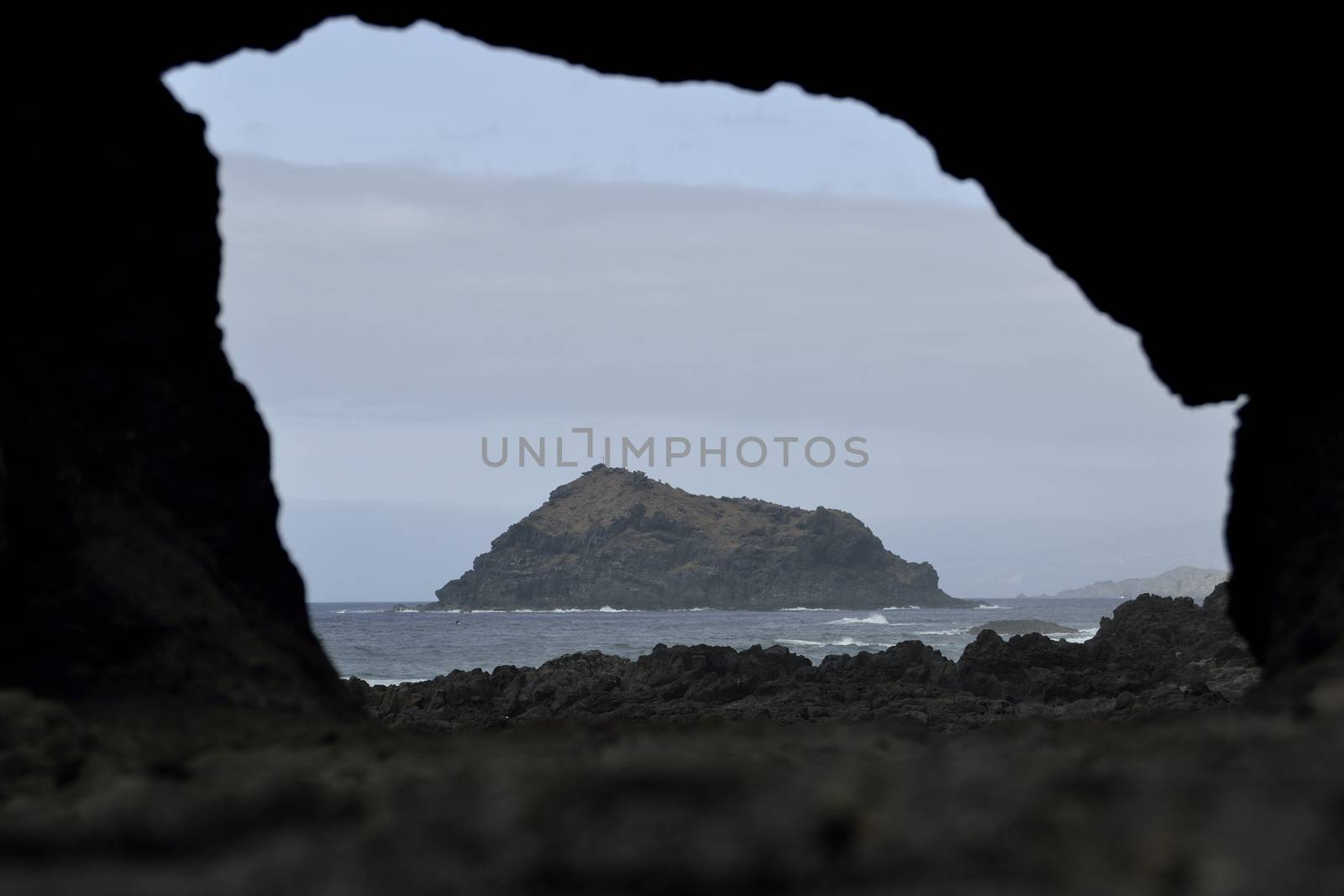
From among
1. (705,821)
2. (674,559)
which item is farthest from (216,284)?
(674,559)

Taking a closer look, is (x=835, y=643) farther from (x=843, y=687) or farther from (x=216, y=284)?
(x=216, y=284)

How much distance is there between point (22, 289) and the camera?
8781 mm

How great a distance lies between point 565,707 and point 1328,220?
57.7 feet

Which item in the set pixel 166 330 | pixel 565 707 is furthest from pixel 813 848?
pixel 565 707

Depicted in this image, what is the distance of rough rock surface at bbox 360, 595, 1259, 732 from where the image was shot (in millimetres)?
21250

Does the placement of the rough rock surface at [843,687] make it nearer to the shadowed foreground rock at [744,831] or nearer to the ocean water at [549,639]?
the shadowed foreground rock at [744,831]

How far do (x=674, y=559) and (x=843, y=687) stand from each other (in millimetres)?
144494

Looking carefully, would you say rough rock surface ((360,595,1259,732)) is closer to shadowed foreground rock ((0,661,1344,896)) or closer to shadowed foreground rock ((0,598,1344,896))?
shadowed foreground rock ((0,598,1344,896))

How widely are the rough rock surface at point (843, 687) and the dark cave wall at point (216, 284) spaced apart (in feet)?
31.6

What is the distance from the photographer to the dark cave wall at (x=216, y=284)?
8.01 metres

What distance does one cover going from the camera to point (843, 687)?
23.8 metres

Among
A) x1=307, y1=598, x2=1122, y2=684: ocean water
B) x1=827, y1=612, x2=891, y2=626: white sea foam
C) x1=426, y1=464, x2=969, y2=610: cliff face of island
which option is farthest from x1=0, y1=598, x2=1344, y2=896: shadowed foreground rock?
x1=426, y1=464, x2=969, y2=610: cliff face of island

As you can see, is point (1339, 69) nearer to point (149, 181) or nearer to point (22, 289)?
point (149, 181)

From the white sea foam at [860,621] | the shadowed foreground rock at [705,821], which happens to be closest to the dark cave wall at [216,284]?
the shadowed foreground rock at [705,821]
